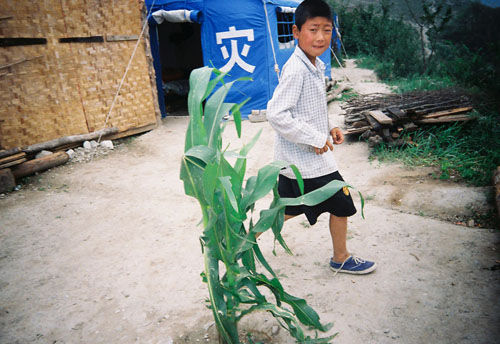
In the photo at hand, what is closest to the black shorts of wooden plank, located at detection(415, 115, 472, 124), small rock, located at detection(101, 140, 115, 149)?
wooden plank, located at detection(415, 115, 472, 124)

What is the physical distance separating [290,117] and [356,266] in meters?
1.06

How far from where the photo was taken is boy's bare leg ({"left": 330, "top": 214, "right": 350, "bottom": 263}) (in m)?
2.12

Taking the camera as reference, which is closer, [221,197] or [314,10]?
[221,197]

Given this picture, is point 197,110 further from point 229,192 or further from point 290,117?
point 290,117

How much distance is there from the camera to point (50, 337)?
6.19 feet

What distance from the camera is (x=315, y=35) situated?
1875 mm

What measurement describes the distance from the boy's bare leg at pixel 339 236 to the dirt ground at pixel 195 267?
13 centimetres

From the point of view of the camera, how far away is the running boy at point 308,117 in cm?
185

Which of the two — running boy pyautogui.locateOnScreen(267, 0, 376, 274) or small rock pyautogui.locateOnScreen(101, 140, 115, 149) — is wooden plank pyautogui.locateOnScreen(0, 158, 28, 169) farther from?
running boy pyautogui.locateOnScreen(267, 0, 376, 274)

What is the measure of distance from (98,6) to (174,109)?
357 centimetres

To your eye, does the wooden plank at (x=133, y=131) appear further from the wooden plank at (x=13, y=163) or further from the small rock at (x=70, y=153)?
the wooden plank at (x=13, y=163)

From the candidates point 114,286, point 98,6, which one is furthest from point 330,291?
point 98,6

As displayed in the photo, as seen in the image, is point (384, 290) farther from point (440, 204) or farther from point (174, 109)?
point (174, 109)

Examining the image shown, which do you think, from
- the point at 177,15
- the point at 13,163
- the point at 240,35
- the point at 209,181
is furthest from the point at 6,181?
the point at 240,35
